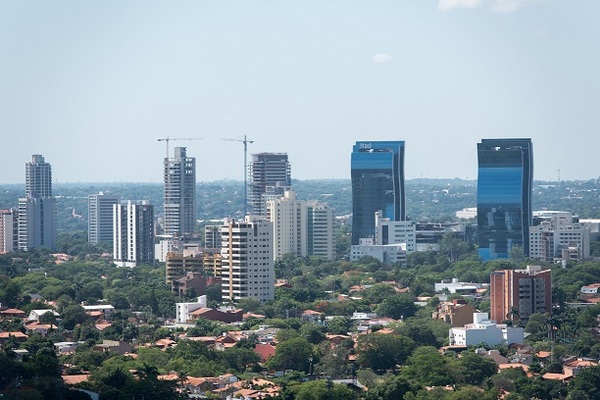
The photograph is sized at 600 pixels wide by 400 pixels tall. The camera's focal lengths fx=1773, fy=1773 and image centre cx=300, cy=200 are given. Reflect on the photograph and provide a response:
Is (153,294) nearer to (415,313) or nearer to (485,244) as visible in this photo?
(415,313)

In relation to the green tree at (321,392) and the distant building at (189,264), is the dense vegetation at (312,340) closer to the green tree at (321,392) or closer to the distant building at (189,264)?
the green tree at (321,392)

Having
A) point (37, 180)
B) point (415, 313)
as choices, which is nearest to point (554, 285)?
point (415, 313)

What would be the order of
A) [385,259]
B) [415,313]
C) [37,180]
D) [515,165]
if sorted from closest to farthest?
[415,313] → [385,259] → [515,165] → [37,180]

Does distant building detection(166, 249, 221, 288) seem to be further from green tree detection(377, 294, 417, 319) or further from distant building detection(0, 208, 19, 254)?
distant building detection(0, 208, 19, 254)

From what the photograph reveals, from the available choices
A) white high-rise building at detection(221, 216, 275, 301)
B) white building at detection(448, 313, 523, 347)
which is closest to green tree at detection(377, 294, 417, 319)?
white high-rise building at detection(221, 216, 275, 301)

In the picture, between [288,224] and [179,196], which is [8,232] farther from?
[288,224]

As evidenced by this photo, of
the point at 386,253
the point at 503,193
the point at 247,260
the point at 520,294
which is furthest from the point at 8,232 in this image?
the point at 520,294
